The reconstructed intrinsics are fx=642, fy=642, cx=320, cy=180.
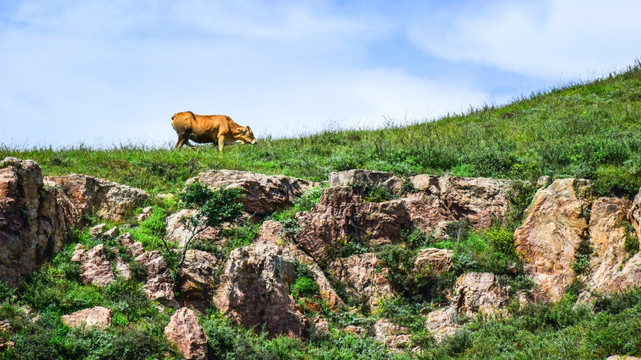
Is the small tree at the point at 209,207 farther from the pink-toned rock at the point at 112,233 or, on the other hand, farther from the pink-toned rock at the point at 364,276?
the pink-toned rock at the point at 364,276

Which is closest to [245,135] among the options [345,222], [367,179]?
[367,179]

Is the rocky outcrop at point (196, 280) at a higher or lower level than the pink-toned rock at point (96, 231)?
lower

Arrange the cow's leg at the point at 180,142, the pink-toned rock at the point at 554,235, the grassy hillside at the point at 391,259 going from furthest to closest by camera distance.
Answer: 1. the cow's leg at the point at 180,142
2. the pink-toned rock at the point at 554,235
3. the grassy hillside at the point at 391,259

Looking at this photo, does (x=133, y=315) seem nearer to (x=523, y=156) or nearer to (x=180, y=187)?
(x=180, y=187)

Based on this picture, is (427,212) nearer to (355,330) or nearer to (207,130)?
(355,330)

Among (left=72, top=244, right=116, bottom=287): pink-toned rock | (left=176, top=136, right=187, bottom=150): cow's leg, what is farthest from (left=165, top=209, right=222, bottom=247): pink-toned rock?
(left=176, top=136, right=187, bottom=150): cow's leg

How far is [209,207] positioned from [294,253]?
2357 mm

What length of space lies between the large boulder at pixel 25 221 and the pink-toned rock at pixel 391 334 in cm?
719

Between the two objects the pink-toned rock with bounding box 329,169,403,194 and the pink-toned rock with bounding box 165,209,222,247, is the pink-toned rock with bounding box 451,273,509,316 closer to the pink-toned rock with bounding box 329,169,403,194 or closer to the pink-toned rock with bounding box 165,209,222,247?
the pink-toned rock with bounding box 329,169,403,194

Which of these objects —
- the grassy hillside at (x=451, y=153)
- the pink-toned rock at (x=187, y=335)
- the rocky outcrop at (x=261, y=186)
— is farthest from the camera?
the grassy hillside at (x=451, y=153)

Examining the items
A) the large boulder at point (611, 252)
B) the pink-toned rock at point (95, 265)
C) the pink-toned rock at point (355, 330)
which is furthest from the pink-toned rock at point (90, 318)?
the large boulder at point (611, 252)

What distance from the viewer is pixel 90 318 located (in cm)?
1204

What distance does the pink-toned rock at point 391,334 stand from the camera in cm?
1332

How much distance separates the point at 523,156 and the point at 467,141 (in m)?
2.96
